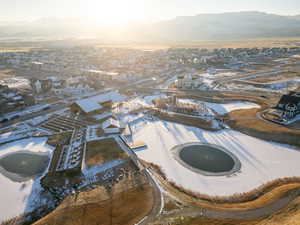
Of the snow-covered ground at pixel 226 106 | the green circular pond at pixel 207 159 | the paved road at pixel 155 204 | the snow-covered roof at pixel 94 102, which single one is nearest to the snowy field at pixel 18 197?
the paved road at pixel 155 204

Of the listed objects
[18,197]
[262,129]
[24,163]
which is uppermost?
[262,129]

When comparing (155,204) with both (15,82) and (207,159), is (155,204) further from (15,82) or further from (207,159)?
(15,82)

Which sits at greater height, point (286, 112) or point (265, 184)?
point (286, 112)

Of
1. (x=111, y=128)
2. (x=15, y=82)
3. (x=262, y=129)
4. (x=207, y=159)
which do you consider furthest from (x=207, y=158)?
(x=15, y=82)

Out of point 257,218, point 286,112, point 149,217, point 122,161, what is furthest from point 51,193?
point 286,112

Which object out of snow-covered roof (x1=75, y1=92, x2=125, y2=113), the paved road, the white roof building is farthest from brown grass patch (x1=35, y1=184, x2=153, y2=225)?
snow-covered roof (x1=75, y1=92, x2=125, y2=113)

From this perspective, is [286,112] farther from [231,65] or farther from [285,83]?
[231,65]

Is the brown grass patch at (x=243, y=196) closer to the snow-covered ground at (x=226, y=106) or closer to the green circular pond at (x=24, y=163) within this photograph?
the green circular pond at (x=24, y=163)
